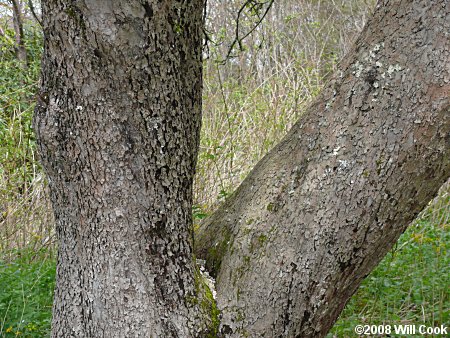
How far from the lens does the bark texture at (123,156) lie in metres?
1.36

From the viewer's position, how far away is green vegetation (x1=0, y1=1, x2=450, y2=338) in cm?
268

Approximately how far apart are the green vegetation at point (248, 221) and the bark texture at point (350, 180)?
92mm

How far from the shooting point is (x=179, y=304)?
1509 mm

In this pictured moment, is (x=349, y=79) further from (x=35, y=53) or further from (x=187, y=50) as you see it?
(x=35, y=53)

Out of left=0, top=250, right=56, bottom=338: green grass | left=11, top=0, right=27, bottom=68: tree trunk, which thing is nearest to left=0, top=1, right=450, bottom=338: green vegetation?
left=0, top=250, right=56, bottom=338: green grass

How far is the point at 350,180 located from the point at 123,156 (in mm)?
650

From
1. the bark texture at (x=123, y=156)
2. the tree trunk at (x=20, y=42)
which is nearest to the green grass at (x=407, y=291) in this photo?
the bark texture at (x=123, y=156)

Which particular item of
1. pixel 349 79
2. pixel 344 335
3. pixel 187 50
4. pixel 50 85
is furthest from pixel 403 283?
pixel 50 85
